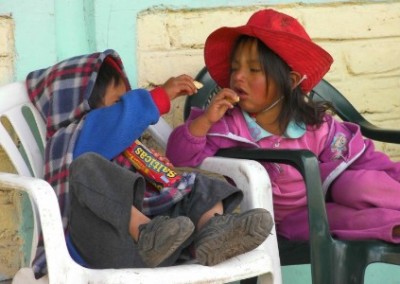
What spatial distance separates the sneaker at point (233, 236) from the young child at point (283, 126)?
495 millimetres

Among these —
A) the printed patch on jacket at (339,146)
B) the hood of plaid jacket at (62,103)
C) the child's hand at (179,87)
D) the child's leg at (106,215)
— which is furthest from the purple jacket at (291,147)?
the child's leg at (106,215)

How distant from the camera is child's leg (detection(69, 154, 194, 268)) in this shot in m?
2.57

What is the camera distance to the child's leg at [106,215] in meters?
2.57

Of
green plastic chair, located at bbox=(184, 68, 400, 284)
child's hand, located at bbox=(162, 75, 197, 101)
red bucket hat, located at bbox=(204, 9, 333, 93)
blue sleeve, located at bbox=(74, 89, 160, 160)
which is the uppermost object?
red bucket hat, located at bbox=(204, 9, 333, 93)

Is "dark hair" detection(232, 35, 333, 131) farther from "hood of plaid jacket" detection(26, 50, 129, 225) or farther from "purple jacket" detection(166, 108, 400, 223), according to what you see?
"hood of plaid jacket" detection(26, 50, 129, 225)

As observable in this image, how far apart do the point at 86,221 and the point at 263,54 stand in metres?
0.91

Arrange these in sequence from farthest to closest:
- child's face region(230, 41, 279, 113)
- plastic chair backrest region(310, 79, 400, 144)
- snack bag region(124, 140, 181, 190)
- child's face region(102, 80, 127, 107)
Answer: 1. plastic chair backrest region(310, 79, 400, 144)
2. child's face region(230, 41, 279, 113)
3. child's face region(102, 80, 127, 107)
4. snack bag region(124, 140, 181, 190)

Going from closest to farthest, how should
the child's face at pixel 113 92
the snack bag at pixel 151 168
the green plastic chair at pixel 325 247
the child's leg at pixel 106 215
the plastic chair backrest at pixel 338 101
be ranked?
the child's leg at pixel 106 215, the green plastic chair at pixel 325 247, the snack bag at pixel 151 168, the child's face at pixel 113 92, the plastic chair backrest at pixel 338 101

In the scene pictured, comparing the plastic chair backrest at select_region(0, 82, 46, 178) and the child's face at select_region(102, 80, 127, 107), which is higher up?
the child's face at select_region(102, 80, 127, 107)

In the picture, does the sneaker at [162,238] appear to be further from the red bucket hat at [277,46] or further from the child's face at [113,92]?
the red bucket hat at [277,46]

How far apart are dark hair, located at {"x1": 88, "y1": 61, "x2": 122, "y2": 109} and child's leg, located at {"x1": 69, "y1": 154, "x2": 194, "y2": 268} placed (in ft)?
1.37

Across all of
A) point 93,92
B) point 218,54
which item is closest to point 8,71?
point 93,92

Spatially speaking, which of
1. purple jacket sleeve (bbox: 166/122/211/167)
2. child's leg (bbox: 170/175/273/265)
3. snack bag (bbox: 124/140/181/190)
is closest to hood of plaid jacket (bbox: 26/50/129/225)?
snack bag (bbox: 124/140/181/190)

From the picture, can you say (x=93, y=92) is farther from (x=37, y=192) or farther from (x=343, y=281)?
(x=343, y=281)
